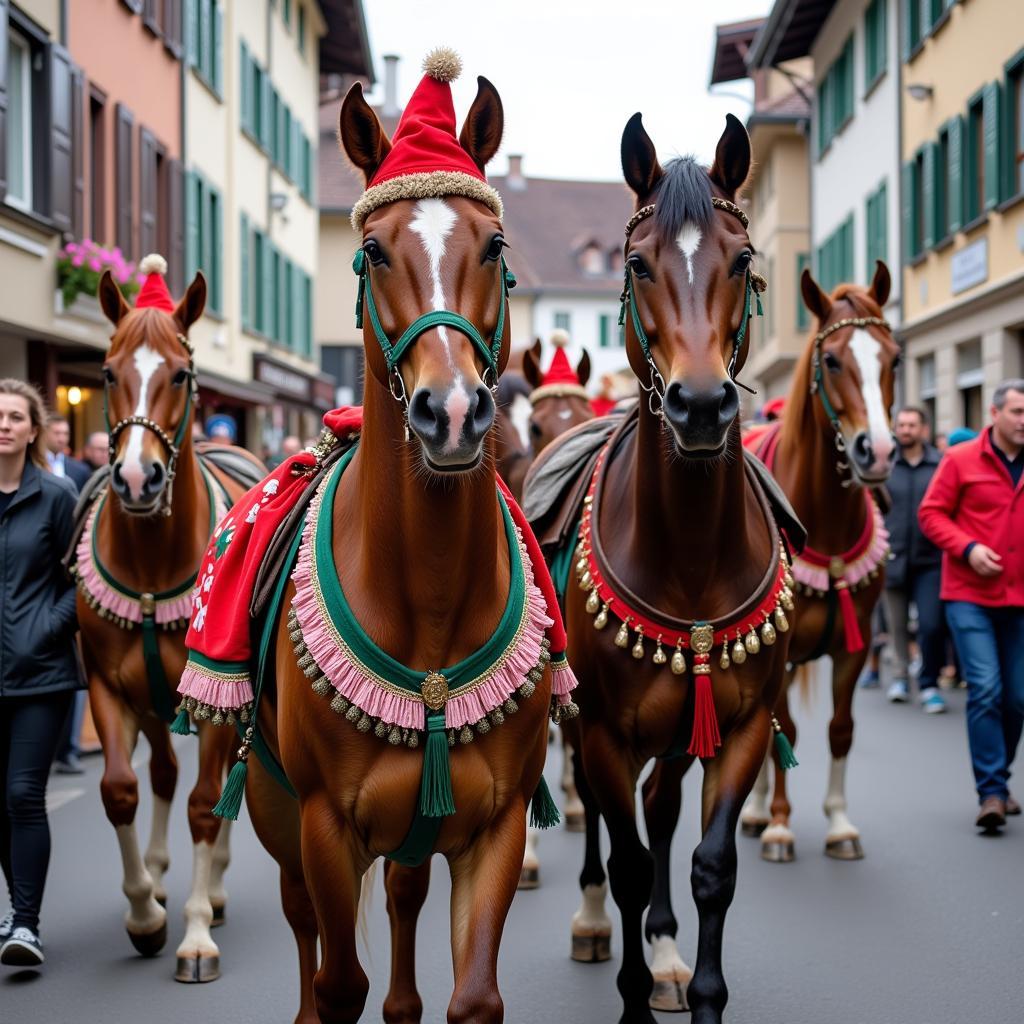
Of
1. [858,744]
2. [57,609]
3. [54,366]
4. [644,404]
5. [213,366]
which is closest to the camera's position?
[644,404]

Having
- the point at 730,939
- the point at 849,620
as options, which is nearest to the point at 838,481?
the point at 849,620

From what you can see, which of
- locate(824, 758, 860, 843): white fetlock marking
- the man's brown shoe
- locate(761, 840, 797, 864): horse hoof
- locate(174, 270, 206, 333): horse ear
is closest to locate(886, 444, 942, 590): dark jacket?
the man's brown shoe

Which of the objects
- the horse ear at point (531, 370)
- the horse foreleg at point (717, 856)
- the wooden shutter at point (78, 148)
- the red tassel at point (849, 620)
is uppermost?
the wooden shutter at point (78, 148)

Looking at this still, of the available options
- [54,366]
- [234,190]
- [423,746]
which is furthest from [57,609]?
[234,190]

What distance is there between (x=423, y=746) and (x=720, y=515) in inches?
62.3

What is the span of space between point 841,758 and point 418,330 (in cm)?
527

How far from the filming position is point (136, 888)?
19.8 feet

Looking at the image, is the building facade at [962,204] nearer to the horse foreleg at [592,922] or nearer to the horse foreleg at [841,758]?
the horse foreleg at [841,758]

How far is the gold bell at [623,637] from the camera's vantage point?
4.95m

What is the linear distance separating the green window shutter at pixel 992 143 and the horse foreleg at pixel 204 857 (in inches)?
650

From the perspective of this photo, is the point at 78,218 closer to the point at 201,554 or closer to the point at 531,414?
the point at 531,414

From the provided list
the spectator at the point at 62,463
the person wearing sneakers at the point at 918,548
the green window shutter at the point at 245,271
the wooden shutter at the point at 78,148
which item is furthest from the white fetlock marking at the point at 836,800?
the green window shutter at the point at 245,271

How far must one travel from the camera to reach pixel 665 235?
15.2 ft

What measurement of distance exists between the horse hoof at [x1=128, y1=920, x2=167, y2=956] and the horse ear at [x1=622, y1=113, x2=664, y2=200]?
3.40 metres
